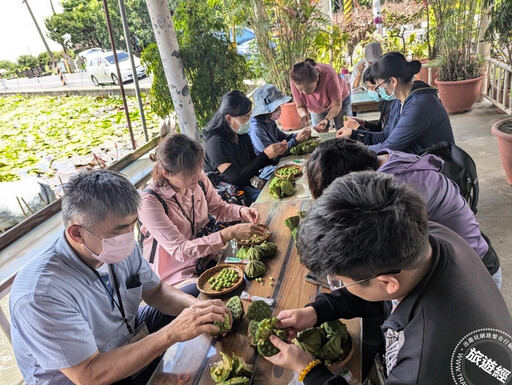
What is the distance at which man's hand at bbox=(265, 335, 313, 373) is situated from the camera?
4.23ft

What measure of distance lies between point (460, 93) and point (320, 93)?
3.43 m

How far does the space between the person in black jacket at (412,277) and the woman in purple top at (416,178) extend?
61 centimetres

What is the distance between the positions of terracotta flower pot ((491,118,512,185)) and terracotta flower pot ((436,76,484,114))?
2.85 meters

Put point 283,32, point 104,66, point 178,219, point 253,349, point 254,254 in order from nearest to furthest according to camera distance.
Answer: point 253,349, point 254,254, point 178,219, point 283,32, point 104,66

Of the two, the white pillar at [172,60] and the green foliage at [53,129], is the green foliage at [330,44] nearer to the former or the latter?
the green foliage at [53,129]

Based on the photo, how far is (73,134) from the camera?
6871mm

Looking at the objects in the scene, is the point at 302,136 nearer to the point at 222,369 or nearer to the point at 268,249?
the point at 268,249

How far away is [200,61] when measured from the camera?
3.93 metres

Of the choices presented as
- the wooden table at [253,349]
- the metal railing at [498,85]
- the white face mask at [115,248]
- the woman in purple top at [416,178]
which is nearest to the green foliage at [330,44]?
the metal railing at [498,85]

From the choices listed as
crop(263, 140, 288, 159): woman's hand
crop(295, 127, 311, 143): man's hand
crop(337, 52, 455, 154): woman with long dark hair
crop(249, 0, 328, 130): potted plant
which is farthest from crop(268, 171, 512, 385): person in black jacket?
crop(249, 0, 328, 130): potted plant

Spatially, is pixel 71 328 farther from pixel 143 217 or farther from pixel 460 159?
pixel 460 159

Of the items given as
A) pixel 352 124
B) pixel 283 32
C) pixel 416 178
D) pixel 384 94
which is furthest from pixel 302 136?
pixel 283 32

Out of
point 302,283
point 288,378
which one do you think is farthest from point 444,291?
point 302,283

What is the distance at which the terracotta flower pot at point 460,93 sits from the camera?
21.3 ft
